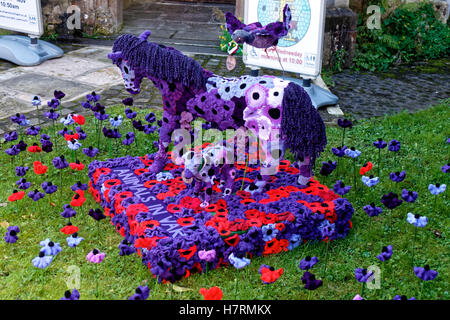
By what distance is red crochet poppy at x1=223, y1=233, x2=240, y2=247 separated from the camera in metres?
3.75

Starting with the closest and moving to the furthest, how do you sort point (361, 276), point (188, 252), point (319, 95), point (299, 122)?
point (361, 276) < point (188, 252) < point (299, 122) < point (319, 95)

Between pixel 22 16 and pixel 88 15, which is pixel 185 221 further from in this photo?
pixel 88 15

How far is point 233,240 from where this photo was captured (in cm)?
377

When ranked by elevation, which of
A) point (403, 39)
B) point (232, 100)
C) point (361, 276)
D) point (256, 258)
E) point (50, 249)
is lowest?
point (256, 258)

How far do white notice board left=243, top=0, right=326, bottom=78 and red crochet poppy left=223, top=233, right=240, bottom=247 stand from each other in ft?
12.0

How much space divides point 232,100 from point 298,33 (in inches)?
135

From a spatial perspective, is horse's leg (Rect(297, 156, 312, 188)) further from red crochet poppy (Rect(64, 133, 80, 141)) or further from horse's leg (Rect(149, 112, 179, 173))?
red crochet poppy (Rect(64, 133, 80, 141))

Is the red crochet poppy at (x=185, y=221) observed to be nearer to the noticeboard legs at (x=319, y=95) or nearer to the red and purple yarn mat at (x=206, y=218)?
the red and purple yarn mat at (x=206, y=218)

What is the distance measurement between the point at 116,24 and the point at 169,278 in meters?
8.06

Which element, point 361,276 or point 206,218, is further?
point 206,218

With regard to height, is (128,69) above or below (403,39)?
above

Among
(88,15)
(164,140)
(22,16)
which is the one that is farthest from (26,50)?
(164,140)
